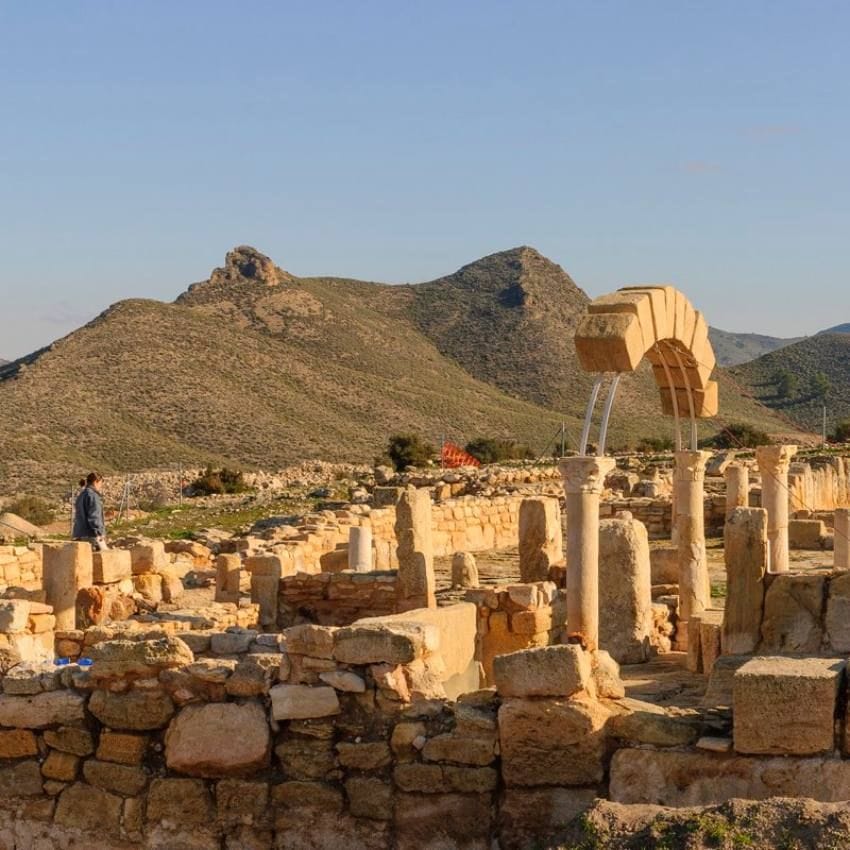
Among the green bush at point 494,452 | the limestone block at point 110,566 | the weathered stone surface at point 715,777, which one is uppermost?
the green bush at point 494,452

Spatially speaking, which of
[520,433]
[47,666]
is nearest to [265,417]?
[520,433]

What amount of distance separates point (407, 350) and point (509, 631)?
64039 millimetres

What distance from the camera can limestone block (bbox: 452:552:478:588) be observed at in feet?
55.0

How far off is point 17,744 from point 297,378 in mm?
57813

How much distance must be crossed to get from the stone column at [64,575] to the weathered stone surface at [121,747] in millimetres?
6133

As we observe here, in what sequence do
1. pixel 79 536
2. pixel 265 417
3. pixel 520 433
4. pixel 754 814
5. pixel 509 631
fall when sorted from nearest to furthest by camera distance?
1. pixel 754 814
2. pixel 509 631
3. pixel 79 536
4. pixel 265 417
5. pixel 520 433

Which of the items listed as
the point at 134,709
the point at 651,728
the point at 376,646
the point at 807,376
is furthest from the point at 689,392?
the point at 807,376

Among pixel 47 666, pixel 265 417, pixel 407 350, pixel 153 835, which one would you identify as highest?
pixel 407 350

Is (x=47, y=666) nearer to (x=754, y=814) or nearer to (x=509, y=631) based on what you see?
(x=754, y=814)

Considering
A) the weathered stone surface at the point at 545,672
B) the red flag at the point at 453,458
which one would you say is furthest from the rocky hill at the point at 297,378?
the weathered stone surface at the point at 545,672

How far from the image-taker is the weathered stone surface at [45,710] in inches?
264

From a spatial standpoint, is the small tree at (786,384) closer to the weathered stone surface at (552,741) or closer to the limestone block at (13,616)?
the limestone block at (13,616)

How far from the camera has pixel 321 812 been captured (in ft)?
20.5

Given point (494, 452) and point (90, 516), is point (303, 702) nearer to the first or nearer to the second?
point (90, 516)
